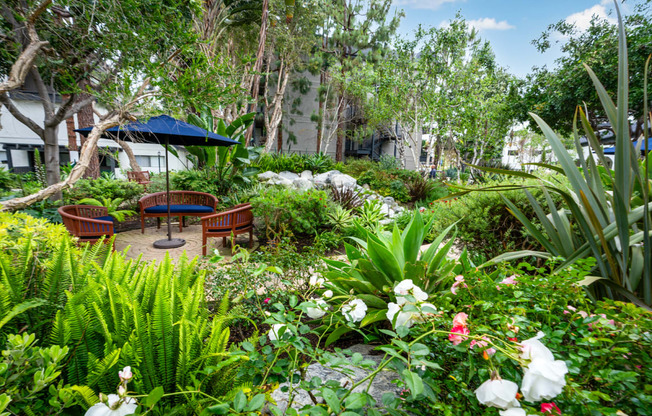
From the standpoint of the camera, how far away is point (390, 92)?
13.2 m

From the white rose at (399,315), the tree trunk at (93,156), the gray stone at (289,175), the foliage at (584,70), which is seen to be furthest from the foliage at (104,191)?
the foliage at (584,70)

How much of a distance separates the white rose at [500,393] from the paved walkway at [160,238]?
14.2 ft

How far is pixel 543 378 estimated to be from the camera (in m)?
0.70

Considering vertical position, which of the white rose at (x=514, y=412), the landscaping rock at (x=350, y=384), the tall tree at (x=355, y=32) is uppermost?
the tall tree at (x=355, y=32)

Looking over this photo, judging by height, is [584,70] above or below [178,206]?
above

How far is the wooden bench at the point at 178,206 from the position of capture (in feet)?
18.5

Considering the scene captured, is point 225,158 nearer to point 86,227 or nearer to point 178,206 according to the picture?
point 178,206

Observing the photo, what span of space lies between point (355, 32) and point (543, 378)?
1987cm

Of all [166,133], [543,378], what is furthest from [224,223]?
[543,378]

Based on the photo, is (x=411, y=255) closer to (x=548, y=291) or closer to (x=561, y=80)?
(x=548, y=291)

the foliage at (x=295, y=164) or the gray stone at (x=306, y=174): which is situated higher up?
the foliage at (x=295, y=164)

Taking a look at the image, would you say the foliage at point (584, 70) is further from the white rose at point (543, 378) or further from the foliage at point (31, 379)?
the foliage at point (31, 379)

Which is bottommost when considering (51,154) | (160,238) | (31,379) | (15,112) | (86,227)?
(160,238)

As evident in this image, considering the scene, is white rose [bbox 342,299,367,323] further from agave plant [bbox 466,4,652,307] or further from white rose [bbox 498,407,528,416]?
agave plant [bbox 466,4,652,307]
